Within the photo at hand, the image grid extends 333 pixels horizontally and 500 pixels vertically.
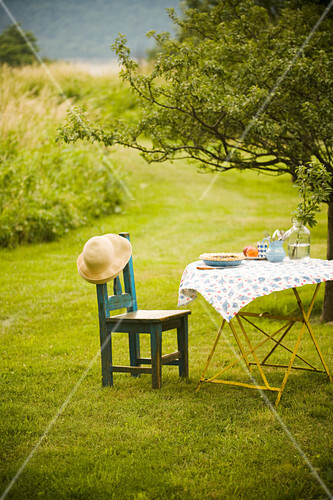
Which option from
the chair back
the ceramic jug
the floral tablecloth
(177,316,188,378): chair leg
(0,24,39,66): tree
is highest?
(0,24,39,66): tree

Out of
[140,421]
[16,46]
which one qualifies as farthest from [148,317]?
[16,46]

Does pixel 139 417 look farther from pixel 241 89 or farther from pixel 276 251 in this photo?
pixel 241 89

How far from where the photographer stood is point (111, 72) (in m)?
19.1

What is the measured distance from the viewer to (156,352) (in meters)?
4.05

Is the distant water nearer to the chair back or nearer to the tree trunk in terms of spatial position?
the tree trunk

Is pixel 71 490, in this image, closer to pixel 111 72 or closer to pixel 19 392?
pixel 19 392

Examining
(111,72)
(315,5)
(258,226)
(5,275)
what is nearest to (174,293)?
(5,275)

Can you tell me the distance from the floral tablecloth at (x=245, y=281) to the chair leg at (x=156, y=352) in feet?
1.22

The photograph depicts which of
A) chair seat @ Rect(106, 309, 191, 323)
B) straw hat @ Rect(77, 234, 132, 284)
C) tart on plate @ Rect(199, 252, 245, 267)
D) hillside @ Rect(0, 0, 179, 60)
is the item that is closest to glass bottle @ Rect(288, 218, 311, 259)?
tart on plate @ Rect(199, 252, 245, 267)

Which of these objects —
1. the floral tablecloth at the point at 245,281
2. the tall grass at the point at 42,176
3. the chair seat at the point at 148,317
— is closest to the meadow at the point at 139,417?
the chair seat at the point at 148,317

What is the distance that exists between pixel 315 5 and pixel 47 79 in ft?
40.0

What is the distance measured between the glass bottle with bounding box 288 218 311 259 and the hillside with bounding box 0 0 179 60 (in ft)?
50.5

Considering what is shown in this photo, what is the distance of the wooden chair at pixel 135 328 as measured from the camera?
405 cm

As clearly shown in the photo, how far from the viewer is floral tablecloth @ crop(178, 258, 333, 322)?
358 cm
